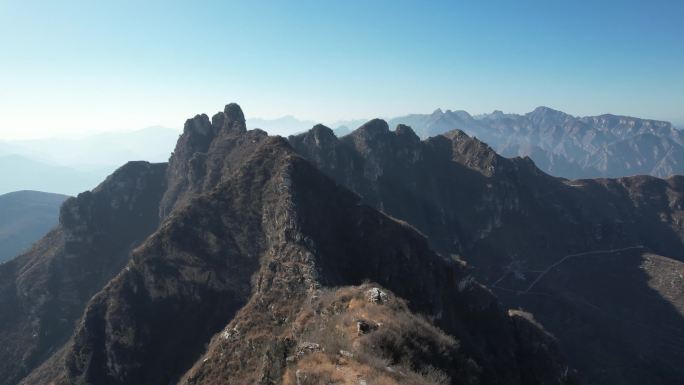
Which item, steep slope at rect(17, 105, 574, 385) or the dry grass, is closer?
the dry grass

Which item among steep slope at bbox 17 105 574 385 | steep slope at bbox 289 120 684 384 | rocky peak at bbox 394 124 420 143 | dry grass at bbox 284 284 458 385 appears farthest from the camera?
rocky peak at bbox 394 124 420 143

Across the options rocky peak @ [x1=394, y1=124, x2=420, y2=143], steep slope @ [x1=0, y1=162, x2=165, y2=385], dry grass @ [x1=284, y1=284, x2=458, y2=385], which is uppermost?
rocky peak @ [x1=394, y1=124, x2=420, y2=143]

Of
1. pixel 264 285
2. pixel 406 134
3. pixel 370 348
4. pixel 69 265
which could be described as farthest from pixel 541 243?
pixel 69 265

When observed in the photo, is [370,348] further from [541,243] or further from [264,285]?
[541,243]

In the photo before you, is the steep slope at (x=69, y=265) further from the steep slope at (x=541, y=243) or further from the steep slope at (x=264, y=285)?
the steep slope at (x=541, y=243)

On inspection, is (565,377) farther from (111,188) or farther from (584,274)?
(111,188)

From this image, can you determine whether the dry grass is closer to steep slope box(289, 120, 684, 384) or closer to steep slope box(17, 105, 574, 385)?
steep slope box(17, 105, 574, 385)

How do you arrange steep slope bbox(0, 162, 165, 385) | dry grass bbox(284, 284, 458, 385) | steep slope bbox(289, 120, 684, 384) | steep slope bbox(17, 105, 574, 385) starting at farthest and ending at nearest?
steep slope bbox(289, 120, 684, 384), steep slope bbox(0, 162, 165, 385), steep slope bbox(17, 105, 574, 385), dry grass bbox(284, 284, 458, 385)

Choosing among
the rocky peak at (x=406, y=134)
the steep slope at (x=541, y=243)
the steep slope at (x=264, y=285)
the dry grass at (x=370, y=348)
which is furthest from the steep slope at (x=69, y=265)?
the dry grass at (x=370, y=348)

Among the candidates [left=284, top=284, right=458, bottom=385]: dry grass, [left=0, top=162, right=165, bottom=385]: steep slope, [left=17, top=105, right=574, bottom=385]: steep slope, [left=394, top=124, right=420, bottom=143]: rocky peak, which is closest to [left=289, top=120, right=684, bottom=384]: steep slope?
[left=394, top=124, right=420, bottom=143]: rocky peak
